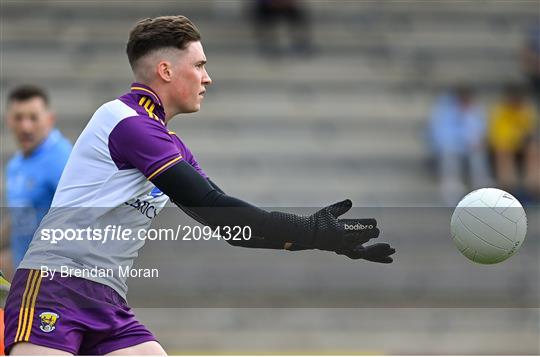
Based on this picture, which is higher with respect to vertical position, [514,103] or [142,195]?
[514,103]

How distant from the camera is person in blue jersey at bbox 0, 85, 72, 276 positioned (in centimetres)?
734

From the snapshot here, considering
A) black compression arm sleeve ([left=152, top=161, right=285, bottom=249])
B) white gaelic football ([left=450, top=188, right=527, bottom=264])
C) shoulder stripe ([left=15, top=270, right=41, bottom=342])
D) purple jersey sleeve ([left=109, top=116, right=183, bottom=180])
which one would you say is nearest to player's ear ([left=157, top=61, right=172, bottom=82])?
purple jersey sleeve ([left=109, top=116, right=183, bottom=180])

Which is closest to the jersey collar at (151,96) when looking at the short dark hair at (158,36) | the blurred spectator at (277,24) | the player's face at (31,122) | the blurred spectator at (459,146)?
the short dark hair at (158,36)

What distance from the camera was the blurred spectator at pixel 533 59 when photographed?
1370 cm

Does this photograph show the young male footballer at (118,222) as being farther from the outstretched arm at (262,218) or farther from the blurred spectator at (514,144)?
the blurred spectator at (514,144)

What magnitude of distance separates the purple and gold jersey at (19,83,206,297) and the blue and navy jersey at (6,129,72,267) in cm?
293

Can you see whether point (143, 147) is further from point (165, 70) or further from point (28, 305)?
point (28, 305)

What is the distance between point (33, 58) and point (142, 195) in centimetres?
997

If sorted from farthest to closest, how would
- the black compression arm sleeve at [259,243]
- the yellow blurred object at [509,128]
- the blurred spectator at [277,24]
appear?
the blurred spectator at [277,24] < the yellow blurred object at [509,128] < the black compression arm sleeve at [259,243]

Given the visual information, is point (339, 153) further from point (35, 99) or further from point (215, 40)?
point (35, 99)

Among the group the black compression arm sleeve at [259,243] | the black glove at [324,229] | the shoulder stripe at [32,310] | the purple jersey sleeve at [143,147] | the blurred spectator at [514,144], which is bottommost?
the shoulder stripe at [32,310]

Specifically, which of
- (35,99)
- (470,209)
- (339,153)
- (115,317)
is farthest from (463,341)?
(115,317)

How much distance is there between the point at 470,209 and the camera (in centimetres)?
489

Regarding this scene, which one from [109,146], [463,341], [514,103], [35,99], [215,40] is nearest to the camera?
[109,146]
